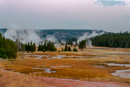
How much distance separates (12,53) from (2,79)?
51423mm

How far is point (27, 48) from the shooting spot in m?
137

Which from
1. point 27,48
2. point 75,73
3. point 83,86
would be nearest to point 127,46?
point 27,48

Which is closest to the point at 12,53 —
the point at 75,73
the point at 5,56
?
the point at 5,56

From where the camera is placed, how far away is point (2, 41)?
78.4m

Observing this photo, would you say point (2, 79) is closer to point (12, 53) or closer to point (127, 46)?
point (12, 53)

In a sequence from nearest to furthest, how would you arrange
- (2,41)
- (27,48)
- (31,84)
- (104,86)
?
(31,84)
(104,86)
(2,41)
(27,48)

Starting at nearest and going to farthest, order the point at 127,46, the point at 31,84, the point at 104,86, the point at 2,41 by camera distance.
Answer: the point at 31,84 < the point at 104,86 < the point at 2,41 < the point at 127,46

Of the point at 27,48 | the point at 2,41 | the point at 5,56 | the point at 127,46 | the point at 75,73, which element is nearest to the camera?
the point at 75,73

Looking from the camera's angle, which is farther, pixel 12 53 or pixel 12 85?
pixel 12 53

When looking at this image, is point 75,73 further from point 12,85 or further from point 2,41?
point 2,41

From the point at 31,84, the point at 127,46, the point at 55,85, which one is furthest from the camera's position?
the point at 127,46

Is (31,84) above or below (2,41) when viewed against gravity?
below

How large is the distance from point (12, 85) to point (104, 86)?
13.4 m

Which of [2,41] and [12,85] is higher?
[2,41]
